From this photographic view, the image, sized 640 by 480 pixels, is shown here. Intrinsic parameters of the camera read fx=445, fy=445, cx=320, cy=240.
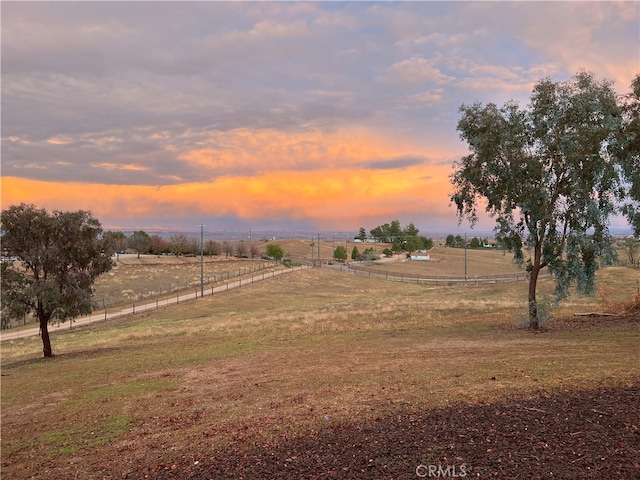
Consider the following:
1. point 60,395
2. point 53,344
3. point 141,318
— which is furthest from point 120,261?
point 60,395

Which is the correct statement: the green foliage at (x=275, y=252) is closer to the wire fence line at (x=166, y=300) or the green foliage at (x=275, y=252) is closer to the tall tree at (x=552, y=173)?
the wire fence line at (x=166, y=300)

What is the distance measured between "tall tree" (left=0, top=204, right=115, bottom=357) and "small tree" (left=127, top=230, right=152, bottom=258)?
405 feet

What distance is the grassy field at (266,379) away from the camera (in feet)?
34.5

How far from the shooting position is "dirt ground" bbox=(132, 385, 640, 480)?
705 cm

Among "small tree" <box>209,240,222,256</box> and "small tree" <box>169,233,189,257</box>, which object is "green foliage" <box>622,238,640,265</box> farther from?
"small tree" <box>169,233,189,257</box>

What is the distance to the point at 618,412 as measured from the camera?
8.66 m

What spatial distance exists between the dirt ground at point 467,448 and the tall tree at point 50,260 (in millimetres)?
22060

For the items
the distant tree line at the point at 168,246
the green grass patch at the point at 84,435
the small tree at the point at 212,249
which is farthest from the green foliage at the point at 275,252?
the green grass patch at the point at 84,435

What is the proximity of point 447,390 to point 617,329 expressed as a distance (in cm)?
1485

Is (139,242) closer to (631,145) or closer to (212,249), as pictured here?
(212,249)

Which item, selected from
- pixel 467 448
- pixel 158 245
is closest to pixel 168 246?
pixel 158 245

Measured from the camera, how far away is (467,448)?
7.71m

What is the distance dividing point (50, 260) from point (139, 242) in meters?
128

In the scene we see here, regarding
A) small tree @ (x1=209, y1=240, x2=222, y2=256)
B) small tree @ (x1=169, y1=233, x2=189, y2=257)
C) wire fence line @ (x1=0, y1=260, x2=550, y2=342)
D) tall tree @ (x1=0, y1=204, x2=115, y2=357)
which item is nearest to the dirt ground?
tall tree @ (x1=0, y1=204, x2=115, y2=357)
